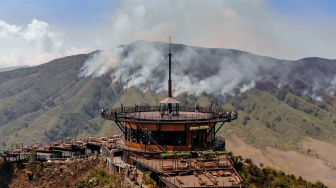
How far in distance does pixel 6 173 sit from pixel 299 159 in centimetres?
14473

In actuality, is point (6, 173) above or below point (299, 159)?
above

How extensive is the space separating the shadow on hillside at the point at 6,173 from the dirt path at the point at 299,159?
117m

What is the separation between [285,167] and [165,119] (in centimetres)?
12678

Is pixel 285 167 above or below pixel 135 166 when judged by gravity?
below

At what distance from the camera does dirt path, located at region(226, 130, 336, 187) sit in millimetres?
157125

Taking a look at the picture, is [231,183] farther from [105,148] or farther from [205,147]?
[105,148]

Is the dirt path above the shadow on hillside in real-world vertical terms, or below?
below

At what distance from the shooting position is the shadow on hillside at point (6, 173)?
61.7 m

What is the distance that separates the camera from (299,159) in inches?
6954

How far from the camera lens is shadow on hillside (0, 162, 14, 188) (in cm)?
6168

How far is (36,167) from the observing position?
2435 inches

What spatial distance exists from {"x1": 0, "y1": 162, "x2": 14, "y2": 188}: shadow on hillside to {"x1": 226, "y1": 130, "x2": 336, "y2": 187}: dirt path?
116505mm

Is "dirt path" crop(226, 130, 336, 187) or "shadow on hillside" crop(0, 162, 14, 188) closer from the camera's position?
"shadow on hillside" crop(0, 162, 14, 188)

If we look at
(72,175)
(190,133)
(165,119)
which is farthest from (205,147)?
(72,175)
